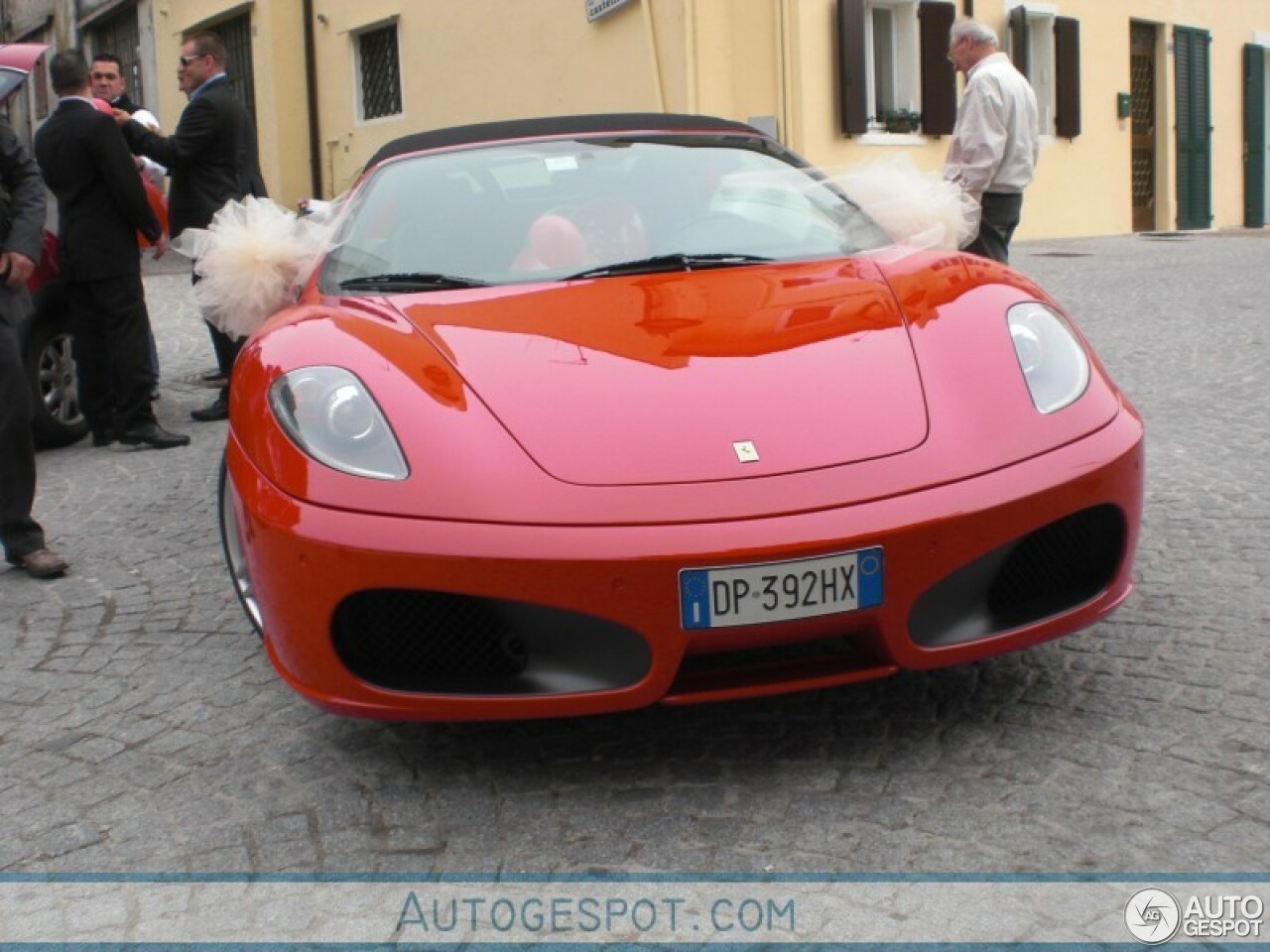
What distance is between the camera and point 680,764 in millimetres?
2893

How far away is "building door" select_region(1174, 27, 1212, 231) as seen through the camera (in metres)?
19.7

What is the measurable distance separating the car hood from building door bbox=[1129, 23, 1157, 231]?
17.4 m

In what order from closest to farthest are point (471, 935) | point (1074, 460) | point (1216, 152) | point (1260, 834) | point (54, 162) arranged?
1. point (471, 935)
2. point (1260, 834)
3. point (1074, 460)
4. point (54, 162)
5. point (1216, 152)

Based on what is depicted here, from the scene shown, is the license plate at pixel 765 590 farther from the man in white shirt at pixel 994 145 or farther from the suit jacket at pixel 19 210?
the man in white shirt at pixel 994 145

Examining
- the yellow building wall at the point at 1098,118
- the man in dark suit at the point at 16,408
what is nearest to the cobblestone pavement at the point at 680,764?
the man in dark suit at the point at 16,408

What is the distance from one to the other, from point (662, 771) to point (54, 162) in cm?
488

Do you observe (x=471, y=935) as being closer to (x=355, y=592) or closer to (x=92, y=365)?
(x=355, y=592)

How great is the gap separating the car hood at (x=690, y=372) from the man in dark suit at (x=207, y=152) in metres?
4.24

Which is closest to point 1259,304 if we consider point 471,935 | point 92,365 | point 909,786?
point 92,365

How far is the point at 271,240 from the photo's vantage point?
4.42m

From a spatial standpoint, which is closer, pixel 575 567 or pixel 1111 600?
pixel 575 567

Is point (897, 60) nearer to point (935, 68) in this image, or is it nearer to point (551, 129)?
point (935, 68)

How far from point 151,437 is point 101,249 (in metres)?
0.83

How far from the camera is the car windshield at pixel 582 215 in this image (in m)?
3.73
